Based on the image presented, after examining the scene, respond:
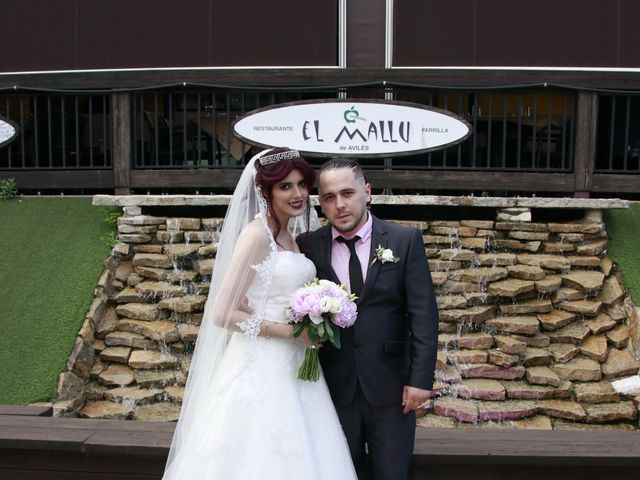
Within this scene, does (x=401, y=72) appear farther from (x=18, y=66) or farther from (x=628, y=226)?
(x=18, y=66)

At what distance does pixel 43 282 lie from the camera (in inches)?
259

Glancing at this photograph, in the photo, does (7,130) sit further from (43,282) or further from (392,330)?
(392,330)

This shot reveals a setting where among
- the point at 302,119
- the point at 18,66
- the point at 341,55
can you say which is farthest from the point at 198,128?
the point at 18,66

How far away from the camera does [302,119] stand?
7645mm

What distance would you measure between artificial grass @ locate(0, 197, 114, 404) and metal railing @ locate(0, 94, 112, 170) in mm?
688

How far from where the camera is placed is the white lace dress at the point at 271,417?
2.73 meters

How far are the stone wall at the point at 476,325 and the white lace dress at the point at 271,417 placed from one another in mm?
2715

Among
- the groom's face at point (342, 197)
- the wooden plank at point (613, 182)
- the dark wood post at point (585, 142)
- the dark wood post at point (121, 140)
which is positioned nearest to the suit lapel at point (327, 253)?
the groom's face at point (342, 197)

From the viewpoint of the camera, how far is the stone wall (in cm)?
547

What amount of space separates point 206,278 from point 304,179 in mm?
3848

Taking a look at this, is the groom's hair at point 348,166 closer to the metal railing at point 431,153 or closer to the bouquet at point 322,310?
the bouquet at point 322,310

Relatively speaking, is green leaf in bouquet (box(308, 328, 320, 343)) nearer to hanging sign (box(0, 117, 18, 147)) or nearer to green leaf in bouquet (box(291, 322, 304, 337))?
green leaf in bouquet (box(291, 322, 304, 337))

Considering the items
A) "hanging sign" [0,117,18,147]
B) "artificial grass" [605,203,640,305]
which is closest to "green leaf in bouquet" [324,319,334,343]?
"artificial grass" [605,203,640,305]

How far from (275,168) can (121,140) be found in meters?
5.73
